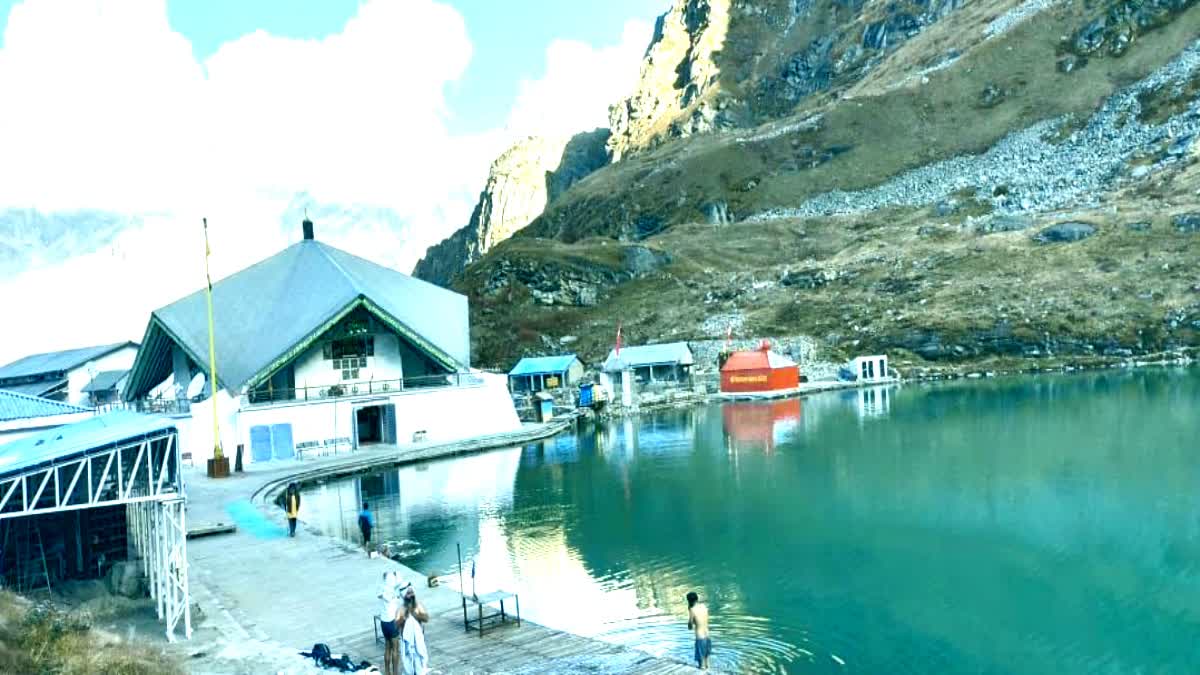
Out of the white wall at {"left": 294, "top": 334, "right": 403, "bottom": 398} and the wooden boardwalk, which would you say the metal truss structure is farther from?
the white wall at {"left": 294, "top": 334, "right": 403, "bottom": 398}

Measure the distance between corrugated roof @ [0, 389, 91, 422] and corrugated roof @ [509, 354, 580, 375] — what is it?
56120 millimetres

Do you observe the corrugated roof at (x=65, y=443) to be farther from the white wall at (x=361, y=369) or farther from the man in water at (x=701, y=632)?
the white wall at (x=361, y=369)

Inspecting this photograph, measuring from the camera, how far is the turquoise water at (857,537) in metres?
18.7

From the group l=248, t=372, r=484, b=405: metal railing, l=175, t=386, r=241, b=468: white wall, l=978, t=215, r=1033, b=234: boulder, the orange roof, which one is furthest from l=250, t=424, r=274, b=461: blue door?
l=978, t=215, r=1033, b=234: boulder

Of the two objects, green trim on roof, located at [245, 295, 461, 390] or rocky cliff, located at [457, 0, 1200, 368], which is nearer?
green trim on roof, located at [245, 295, 461, 390]

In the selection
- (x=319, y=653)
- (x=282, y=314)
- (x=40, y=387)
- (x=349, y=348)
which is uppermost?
(x=282, y=314)

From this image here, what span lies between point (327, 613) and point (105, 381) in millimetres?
68913

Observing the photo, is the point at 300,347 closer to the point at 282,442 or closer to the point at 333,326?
the point at 333,326

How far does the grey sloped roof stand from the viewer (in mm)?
50250

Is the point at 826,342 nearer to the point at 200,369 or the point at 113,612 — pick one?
the point at 200,369

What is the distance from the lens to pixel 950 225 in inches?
4993

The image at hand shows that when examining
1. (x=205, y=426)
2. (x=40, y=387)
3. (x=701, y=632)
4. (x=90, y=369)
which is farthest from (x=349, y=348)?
(x=40, y=387)

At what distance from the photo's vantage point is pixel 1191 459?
36219mm

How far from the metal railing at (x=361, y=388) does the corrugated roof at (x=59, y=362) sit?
40.3 metres
